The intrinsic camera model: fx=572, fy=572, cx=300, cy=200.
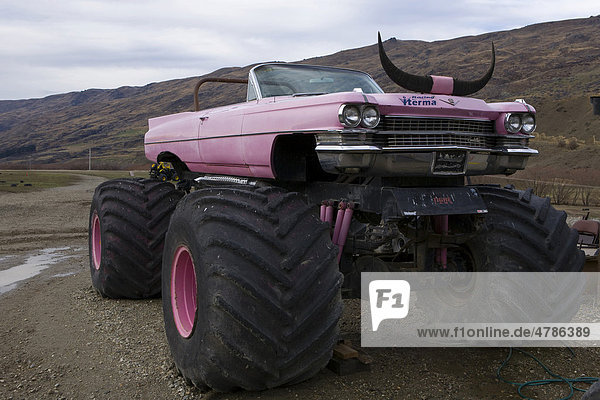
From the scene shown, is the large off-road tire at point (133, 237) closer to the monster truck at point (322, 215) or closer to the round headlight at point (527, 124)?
the monster truck at point (322, 215)

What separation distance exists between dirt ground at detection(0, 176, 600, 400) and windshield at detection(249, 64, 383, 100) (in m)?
2.06

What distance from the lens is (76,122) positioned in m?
169

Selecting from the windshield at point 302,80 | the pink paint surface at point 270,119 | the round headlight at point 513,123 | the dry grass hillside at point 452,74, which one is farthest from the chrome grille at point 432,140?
the dry grass hillside at point 452,74

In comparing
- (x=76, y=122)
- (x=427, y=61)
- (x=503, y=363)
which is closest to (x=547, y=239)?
A: (x=503, y=363)

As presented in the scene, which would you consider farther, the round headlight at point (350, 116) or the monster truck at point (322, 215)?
the round headlight at point (350, 116)

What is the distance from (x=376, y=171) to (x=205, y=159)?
207 centimetres

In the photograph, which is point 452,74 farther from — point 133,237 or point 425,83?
point 425,83

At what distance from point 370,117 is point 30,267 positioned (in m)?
6.45

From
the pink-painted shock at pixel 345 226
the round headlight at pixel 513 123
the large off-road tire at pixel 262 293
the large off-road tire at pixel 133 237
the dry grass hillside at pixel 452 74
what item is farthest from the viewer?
the dry grass hillside at pixel 452 74

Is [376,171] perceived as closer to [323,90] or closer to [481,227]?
[481,227]

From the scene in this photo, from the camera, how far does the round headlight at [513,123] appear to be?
159 inches

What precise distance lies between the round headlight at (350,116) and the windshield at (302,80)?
1223 mm

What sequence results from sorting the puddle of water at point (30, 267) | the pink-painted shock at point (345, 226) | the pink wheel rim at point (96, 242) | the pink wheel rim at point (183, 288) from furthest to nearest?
the puddle of water at point (30, 267), the pink wheel rim at point (96, 242), the pink wheel rim at point (183, 288), the pink-painted shock at point (345, 226)

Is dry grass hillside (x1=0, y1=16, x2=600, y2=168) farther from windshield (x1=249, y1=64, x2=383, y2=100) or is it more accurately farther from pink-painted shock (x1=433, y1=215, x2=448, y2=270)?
pink-painted shock (x1=433, y1=215, x2=448, y2=270)
